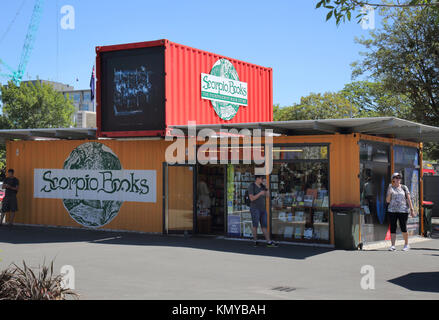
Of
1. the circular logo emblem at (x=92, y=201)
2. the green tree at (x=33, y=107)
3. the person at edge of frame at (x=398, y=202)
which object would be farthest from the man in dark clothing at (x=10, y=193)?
the green tree at (x=33, y=107)

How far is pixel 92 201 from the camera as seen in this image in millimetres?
16953

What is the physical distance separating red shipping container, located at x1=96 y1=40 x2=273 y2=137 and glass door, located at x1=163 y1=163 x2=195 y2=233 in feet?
4.80

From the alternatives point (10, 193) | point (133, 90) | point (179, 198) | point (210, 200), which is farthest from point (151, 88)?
point (10, 193)

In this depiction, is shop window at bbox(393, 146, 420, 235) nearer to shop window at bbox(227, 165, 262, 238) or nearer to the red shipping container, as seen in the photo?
shop window at bbox(227, 165, 262, 238)

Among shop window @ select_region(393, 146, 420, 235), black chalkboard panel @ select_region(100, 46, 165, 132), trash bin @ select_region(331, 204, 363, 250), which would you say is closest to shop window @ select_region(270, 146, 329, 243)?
trash bin @ select_region(331, 204, 363, 250)

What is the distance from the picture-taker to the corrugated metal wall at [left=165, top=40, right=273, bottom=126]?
14844mm

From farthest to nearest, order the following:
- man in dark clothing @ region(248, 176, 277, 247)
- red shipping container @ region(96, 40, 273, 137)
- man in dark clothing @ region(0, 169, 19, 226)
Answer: man in dark clothing @ region(0, 169, 19, 226), red shipping container @ region(96, 40, 273, 137), man in dark clothing @ region(248, 176, 277, 247)

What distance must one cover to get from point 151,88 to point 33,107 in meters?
34.1

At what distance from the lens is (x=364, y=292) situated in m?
7.89

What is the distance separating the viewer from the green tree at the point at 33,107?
45062mm

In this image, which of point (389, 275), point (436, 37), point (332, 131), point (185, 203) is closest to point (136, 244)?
point (185, 203)

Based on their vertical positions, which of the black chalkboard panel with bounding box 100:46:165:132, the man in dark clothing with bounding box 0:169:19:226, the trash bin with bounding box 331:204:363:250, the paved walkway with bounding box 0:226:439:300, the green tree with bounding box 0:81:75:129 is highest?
the green tree with bounding box 0:81:75:129
